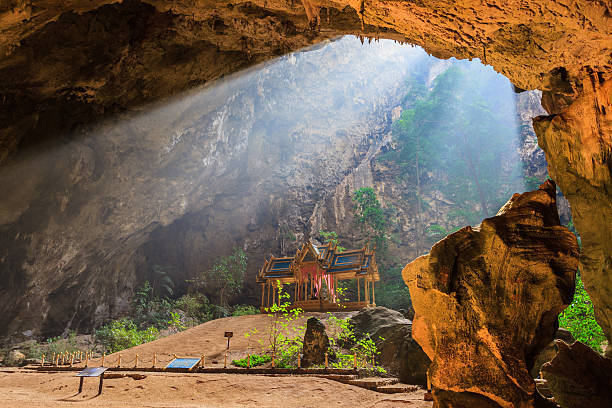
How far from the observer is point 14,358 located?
57.6 ft

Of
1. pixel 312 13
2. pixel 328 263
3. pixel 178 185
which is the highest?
pixel 178 185

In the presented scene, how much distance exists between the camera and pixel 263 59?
51.0 feet

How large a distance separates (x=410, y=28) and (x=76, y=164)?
17371 millimetres

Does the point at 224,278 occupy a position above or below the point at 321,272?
above

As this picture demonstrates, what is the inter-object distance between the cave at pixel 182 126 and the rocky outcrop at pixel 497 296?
4.91 ft

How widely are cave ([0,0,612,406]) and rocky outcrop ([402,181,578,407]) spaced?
1498mm

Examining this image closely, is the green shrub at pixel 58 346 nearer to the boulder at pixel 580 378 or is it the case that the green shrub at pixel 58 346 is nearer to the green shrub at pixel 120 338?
the green shrub at pixel 120 338

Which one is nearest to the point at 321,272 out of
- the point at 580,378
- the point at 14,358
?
the point at 14,358

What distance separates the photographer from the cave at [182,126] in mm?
6020

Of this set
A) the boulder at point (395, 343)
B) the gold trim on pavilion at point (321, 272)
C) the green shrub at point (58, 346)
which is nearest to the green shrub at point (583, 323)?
the boulder at point (395, 343)

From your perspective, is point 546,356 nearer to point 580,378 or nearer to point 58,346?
point 580,378

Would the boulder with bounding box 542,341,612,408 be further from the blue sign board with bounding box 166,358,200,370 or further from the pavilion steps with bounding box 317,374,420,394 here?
the blue sign board with bounding box 166,358,200,370

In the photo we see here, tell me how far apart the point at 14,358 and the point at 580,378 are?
71.8 feet

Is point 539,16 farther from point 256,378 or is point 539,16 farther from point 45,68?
point 45,68
